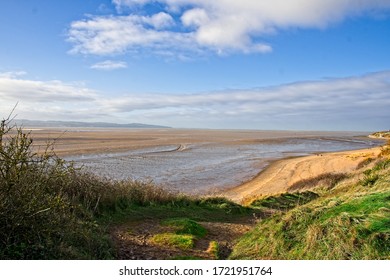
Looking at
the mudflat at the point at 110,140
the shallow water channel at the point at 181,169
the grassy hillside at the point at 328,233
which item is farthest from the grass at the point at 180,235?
the shallow water channel at the point at 181,169

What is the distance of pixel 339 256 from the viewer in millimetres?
5492

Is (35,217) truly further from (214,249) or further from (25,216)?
(214,249)

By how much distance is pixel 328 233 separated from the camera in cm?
605

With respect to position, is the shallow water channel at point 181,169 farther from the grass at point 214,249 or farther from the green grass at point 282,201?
the grass at point 214,249

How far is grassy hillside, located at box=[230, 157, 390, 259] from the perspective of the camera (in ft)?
18.1

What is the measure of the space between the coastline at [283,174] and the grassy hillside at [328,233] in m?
11.7

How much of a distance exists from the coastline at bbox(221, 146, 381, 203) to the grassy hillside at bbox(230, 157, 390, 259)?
1167 centimetres

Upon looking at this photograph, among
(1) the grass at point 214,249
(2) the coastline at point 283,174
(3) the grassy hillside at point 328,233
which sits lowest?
(2) the coastline at point 283,174

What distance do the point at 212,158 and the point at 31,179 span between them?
106 feet

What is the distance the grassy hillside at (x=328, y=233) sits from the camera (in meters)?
5.53

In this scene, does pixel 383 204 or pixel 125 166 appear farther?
pixel 125 166
